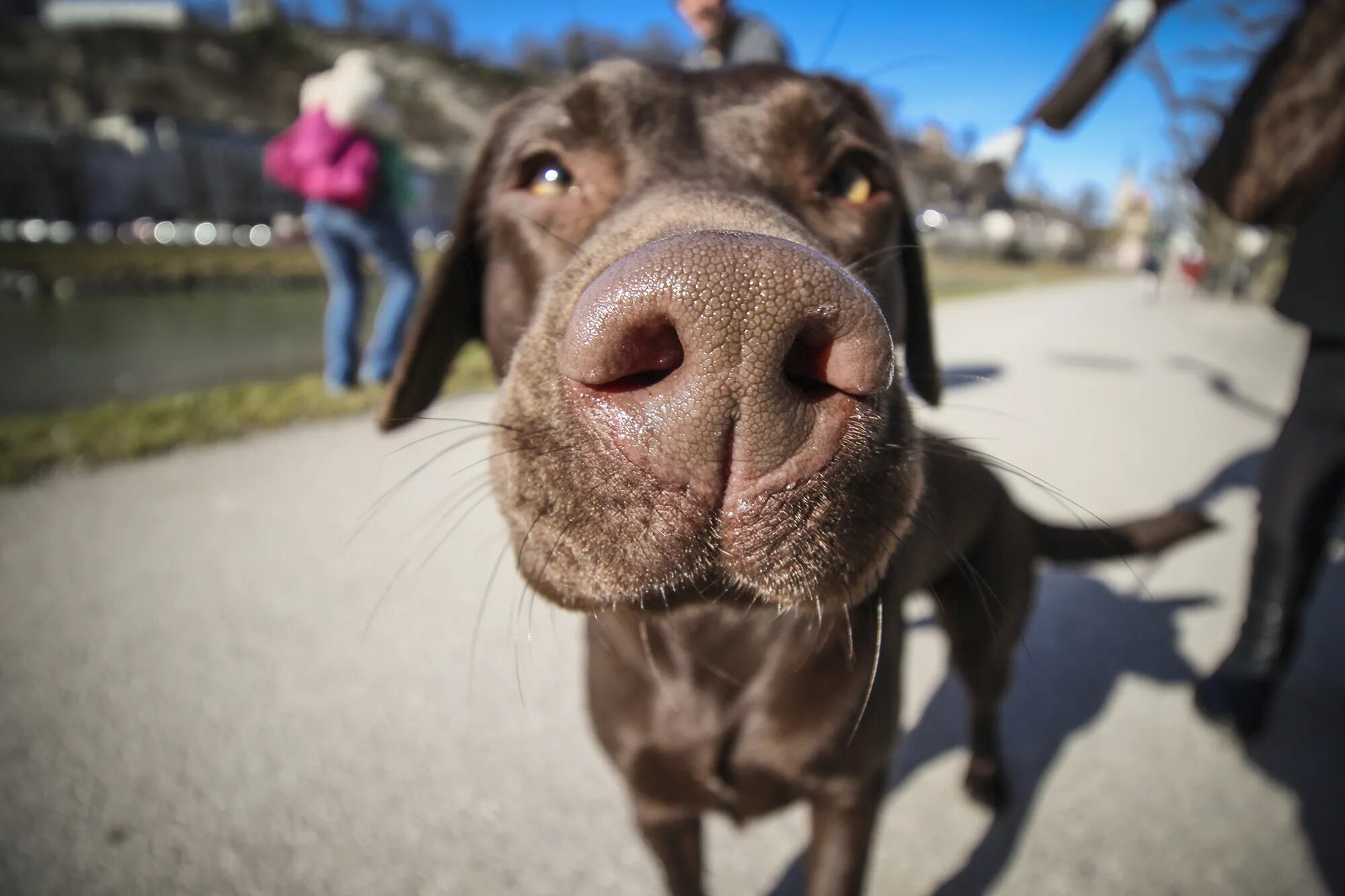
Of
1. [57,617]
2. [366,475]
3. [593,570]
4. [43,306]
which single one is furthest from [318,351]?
[593,570]

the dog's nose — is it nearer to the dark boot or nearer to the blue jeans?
the dark boot

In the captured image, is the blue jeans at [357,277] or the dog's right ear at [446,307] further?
the blue jeans at [357,277]

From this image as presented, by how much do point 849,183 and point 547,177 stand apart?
767mm

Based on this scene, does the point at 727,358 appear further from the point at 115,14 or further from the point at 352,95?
the point at 115,14

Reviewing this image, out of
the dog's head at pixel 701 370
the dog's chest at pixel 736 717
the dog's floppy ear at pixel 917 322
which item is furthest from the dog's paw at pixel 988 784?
the dog's head at pixel 701 370

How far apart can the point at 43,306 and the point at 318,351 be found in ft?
28.5

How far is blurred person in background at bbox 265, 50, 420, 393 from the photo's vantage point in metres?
4.95

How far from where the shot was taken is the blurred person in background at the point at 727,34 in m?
3.39

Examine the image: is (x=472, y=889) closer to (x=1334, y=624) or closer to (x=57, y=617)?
(x=57, y=617)

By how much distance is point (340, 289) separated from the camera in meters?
5.47

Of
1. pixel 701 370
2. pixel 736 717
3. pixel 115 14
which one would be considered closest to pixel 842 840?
pixel 736 717

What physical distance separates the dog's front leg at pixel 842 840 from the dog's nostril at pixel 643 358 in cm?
117

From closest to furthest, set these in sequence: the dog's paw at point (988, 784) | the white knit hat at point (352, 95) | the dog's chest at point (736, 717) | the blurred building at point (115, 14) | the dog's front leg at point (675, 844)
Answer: the dog's chest at point (736, 717) < the dog's front leg at point (675, 844) < the dog's paw at point (988, 784) < the white knit hat at point (352, 95) < the blurred building at point (115, 14)

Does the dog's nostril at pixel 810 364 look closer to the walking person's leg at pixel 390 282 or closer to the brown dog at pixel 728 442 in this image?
the brown dog at pixel 728 442
